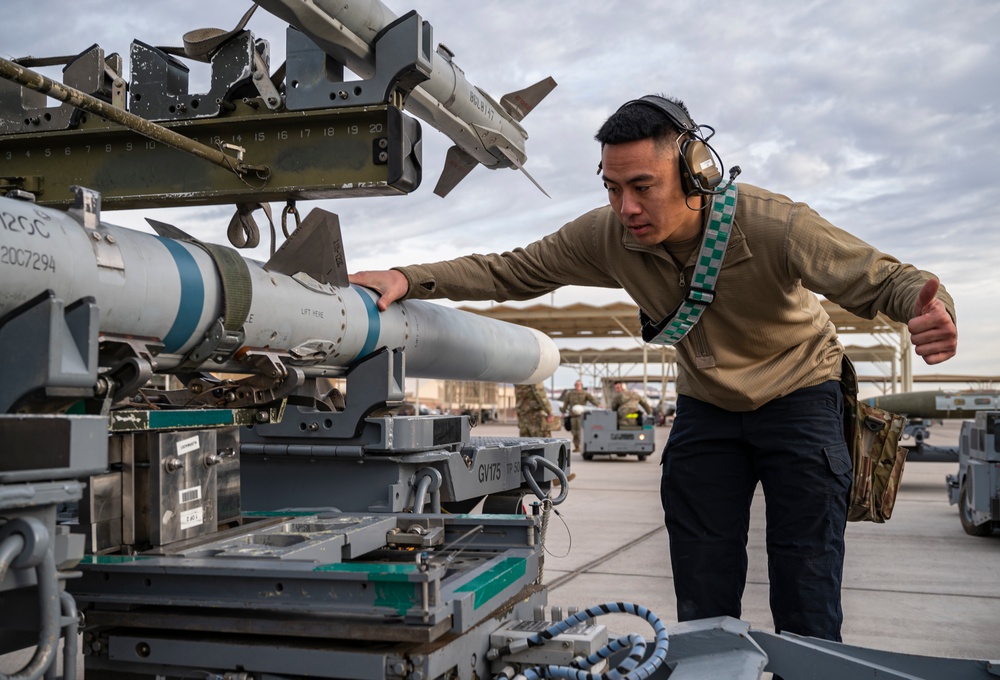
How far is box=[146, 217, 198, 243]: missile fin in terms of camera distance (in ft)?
9.71

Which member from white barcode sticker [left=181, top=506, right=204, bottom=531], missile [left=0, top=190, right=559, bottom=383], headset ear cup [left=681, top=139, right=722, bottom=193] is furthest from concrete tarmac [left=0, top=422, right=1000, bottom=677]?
headset ear cup [left=681, top=139, right=722, bottom=193]

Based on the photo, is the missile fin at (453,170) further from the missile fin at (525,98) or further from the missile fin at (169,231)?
the missile fin at (169,231)

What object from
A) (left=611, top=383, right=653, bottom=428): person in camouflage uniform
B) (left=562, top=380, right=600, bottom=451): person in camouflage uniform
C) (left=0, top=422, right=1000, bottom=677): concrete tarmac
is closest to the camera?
(left=0, top=422, right=1000, bottom=677): concrete tarmac

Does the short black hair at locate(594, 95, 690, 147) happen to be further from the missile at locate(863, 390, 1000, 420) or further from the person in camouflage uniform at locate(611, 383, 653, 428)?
the person in camouflage uniform at locate(611, 383, 653, 428)

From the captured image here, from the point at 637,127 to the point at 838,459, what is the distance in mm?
1126

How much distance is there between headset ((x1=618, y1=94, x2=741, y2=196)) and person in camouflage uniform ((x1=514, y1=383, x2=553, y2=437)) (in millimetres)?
10556

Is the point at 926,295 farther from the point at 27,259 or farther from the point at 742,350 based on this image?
the point at 27,259

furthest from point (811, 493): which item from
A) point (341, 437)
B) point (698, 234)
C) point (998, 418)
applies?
point (998, 418)

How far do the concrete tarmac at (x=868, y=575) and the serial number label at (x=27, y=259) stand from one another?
2.32 metres

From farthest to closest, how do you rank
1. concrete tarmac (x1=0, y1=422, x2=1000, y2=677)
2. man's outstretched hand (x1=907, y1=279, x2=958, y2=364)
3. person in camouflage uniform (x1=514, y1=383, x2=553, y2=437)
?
person in camouflage uniform (x1=514, y1=383, x2=553, y2=437)
concrete tarmac (x1=0, y1=422, x2=1000, y2=677)
man's outstretched hand (x1=907, y1=279, x2=958, y2=364)

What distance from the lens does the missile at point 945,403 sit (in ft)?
35.7

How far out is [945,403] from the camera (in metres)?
11.2

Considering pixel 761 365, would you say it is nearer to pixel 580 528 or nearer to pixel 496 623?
pixel 496 623

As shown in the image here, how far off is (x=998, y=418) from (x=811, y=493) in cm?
497
